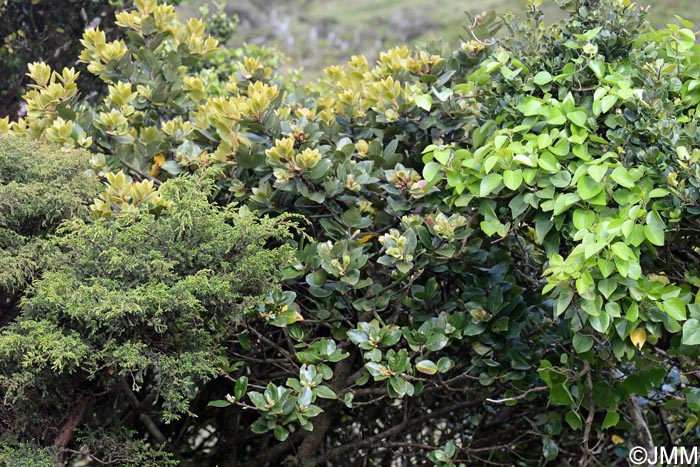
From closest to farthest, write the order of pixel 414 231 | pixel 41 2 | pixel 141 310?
pixel 141 310, pixel 414 231, pixel 41 2

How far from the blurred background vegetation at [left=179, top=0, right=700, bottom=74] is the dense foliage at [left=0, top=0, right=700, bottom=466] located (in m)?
16.6

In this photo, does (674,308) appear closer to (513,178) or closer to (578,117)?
(513,178)

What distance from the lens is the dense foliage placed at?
2949mm

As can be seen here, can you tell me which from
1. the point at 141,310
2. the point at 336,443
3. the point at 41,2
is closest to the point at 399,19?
the point at 41,2

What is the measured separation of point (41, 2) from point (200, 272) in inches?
155

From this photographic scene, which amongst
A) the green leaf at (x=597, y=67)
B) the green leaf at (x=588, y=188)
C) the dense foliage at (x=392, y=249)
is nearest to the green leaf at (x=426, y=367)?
the dense foliage at (x=392, y=249)

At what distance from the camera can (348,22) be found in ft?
82.5

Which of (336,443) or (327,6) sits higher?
(327,6)

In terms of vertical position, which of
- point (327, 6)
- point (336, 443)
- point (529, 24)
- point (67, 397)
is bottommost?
point (336, 443)

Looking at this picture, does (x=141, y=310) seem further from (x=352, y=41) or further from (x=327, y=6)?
(x=327, y=6)

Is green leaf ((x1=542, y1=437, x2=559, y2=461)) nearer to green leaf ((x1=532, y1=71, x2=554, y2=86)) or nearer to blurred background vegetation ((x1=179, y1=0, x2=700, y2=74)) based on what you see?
green leaf ((x1=532, y1=71, x2=554, y2=86))

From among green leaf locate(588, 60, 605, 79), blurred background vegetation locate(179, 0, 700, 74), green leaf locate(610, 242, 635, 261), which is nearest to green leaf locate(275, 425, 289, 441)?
green leaf locate(610, 242, 635, 261)

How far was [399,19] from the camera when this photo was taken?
79.9 ft

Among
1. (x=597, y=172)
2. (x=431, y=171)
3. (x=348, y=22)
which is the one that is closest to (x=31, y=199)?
(x=431, y=171)
